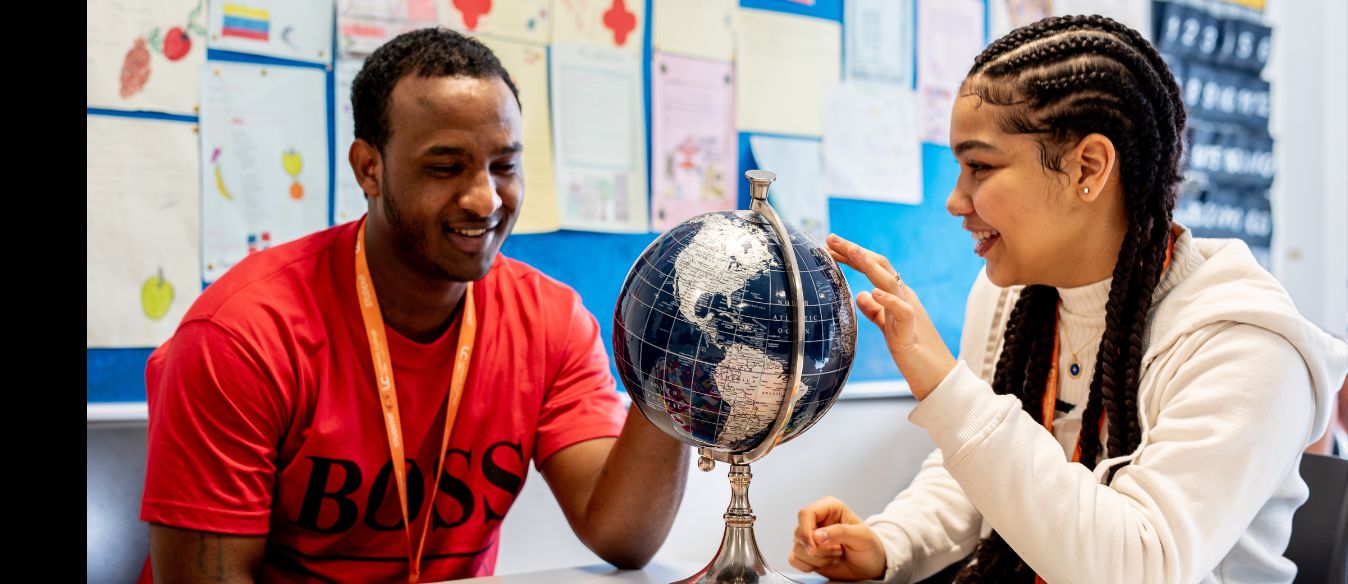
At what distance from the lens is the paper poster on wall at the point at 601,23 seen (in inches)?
108

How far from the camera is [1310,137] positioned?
14.5 ft

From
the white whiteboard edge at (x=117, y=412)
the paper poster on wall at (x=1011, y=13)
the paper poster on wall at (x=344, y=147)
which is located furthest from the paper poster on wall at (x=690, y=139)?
the white whiteboard edge at (x=117, y=412)

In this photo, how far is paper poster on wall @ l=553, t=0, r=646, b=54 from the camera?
2.74 meters

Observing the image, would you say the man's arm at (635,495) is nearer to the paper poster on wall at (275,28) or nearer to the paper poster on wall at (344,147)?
the paper poster on wall at (344,147)

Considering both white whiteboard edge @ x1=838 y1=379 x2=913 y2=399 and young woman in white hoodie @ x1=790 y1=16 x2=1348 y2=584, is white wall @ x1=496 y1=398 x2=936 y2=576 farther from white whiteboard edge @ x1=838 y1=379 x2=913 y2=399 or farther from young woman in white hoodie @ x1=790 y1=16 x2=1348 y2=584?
young woman in white hoodie @ x1=790 y1=16 x2=1348 y2=584

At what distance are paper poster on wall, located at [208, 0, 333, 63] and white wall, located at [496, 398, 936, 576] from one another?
1.11 metres

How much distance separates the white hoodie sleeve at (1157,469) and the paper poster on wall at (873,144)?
191 centimetres

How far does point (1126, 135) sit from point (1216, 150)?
10.1 feet

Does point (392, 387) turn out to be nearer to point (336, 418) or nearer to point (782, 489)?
point (336, 418)

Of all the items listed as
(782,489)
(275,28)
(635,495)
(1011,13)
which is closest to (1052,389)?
(635,495)

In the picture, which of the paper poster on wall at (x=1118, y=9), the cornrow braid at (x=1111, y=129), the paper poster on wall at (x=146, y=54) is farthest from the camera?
the paper poster on wall at (x=1118, y=9)

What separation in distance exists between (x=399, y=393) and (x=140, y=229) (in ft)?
2.86

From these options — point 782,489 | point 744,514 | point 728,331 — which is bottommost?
point 782,489

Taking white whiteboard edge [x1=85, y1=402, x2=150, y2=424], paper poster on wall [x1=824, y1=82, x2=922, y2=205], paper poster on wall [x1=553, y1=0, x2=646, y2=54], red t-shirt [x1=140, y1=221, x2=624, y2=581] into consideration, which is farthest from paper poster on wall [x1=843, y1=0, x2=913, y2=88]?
white whiteboard edge [x1=85, y1=402, x2=150, y2=424]
